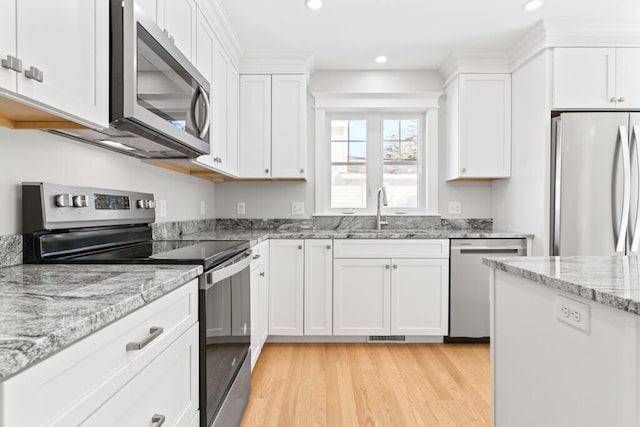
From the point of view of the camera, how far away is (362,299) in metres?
2.89

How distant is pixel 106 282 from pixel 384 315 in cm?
230

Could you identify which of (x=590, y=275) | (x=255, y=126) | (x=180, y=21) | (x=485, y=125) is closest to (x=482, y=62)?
(x=485, y=125)

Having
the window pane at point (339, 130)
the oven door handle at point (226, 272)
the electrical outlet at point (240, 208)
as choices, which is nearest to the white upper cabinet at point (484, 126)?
the window pane at point (339, 130)

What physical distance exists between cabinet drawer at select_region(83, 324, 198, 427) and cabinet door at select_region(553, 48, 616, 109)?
279cm

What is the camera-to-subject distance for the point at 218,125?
8.00 ft

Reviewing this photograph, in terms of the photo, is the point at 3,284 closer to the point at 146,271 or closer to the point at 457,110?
the point at 146,271

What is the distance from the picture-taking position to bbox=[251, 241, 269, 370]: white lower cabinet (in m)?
2.29

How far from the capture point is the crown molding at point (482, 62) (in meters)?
3.04

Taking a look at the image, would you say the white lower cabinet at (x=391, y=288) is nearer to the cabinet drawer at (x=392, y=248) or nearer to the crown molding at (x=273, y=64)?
the cabinet drawer at (x=392, y=248)

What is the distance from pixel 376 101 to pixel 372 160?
1.78 ft

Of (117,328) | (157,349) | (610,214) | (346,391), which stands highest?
(610,214)

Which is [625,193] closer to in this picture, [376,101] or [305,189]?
[376,101]

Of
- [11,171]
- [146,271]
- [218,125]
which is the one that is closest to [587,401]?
[146,271]

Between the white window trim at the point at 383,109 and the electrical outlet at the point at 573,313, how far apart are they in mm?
2443
